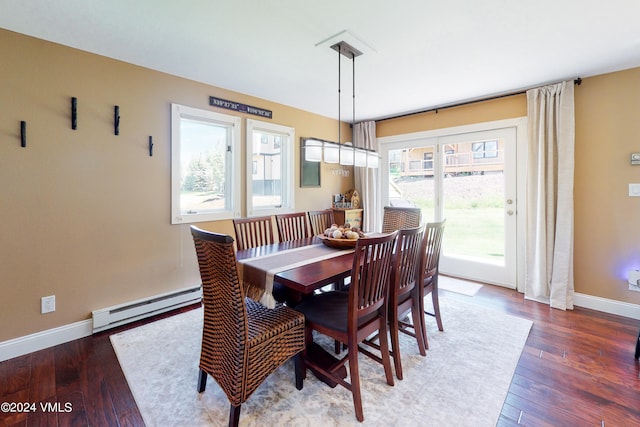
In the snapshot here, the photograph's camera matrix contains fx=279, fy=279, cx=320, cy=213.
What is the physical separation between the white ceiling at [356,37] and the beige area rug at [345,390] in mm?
2465

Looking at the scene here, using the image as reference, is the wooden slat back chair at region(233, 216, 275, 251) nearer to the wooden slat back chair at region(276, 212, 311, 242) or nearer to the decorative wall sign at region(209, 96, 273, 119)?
the wooden slat back chair at region(276, 212, 311, 242)

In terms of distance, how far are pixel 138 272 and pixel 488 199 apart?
4.23 meters

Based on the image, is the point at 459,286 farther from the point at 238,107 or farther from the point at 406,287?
the point at 238,107

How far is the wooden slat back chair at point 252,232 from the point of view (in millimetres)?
2525

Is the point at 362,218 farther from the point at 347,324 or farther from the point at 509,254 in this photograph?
the point at 347,324

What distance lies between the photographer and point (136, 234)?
2717 millimetres

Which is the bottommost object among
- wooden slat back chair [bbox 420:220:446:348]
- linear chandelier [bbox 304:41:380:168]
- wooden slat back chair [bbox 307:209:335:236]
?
wooden slat back chair [bbox 420:220:446:348]

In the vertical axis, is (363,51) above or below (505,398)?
above

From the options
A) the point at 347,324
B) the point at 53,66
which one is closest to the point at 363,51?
the point at 347,324

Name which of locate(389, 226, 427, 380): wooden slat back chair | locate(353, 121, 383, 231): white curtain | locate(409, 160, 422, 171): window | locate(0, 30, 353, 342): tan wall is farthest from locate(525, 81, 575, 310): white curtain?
locate(0, 30, 353, 342): tan wall

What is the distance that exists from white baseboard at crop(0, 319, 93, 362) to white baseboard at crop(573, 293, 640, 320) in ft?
16.1

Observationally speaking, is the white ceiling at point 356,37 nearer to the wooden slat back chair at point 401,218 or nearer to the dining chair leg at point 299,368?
the wooden slat back chair at point 401,218

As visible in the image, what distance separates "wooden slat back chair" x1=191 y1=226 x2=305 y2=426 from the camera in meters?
1.40

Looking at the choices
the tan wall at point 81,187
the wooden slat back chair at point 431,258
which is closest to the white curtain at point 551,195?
the wooden slat back chair at point 431,258
